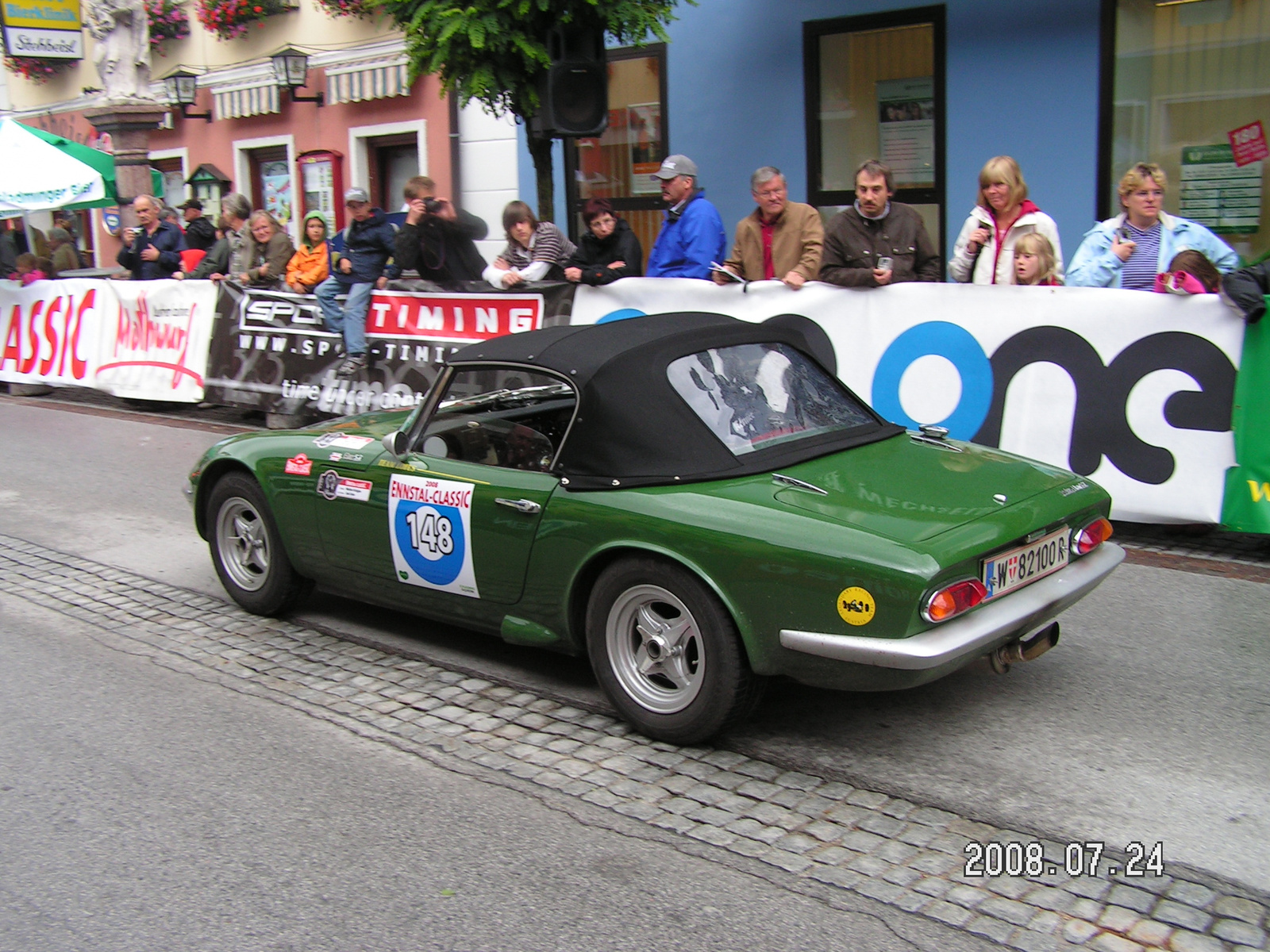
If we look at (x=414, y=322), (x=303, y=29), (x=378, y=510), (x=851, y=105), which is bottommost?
(x=378, y=510)

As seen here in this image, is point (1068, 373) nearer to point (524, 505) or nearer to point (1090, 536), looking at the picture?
point (1090, 536)

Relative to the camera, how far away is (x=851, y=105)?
12062mm

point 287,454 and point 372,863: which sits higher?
point 287,454

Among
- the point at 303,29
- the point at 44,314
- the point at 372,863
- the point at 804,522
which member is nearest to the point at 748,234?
the point at 804,522

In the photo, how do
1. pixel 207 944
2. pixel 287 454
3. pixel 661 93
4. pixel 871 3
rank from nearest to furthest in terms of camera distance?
pixel 207 944, pixel 287 454, pixel 871 3, pixel 661 93

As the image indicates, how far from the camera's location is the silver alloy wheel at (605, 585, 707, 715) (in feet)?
13.8

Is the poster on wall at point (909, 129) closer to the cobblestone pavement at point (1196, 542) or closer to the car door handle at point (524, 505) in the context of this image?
the cobblestone pavement at point (1196, 542)

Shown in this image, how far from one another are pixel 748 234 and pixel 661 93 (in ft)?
17.7

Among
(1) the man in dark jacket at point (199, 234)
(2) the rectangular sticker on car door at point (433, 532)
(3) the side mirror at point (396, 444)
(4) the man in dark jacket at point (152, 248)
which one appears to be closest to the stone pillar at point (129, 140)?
(4) the man in dark jacket at point (152, 248)

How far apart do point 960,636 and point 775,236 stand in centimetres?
513

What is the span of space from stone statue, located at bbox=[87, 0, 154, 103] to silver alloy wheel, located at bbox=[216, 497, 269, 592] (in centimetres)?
1147

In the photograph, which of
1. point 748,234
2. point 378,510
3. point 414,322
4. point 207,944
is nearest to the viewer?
point 207,944

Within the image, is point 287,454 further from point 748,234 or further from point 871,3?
point 871,3
